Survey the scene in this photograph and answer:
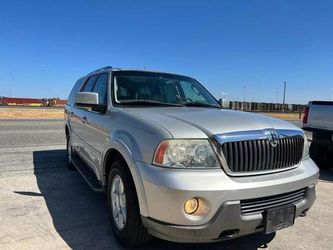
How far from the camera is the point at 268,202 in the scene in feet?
11.5

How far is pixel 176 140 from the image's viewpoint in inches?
133

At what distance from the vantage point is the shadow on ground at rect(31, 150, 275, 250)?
13.5ft

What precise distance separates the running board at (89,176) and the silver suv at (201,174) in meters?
0.43

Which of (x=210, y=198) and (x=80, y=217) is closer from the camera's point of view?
(x=210, y=198)

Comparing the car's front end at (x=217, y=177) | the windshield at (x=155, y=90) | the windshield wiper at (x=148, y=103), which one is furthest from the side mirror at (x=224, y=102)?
the car's front end at (x=217, y=177)

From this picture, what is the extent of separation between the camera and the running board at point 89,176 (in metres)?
4.82

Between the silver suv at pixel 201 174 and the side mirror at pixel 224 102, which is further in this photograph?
the side mirror at pixel 224 102

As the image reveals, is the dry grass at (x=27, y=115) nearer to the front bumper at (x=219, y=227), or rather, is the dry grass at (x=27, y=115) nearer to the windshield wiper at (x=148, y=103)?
the windshield wiper at (x=148, y=103)

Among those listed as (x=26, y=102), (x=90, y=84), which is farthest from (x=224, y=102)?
(x=26, y=102)

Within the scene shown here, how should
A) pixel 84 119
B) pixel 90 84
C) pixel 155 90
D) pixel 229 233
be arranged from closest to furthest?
1. pixel 229 233
2. pixel 155 90
3. pixel 84 119
4. pixel 90 84

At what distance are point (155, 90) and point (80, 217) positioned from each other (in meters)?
1.95

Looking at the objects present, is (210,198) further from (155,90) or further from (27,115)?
(27,115)

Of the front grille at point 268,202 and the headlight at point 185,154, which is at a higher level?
the headlight at point 185,154

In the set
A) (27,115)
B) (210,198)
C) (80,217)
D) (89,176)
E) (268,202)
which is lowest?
(27,115)
